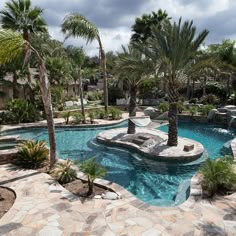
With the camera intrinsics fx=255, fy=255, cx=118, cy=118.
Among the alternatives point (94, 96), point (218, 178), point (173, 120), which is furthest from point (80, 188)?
point (94, 96)

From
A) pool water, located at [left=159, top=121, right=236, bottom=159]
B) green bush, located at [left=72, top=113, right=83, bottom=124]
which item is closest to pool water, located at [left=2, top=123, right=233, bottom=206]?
pool water, located at [left=159, top=121, right=236, bottom=159]

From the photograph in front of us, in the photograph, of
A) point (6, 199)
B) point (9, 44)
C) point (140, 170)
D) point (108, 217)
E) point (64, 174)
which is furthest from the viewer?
point (140, 170)

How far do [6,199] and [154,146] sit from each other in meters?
7.38

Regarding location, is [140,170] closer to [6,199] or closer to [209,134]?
[6,199]

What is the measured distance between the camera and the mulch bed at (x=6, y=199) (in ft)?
20.7

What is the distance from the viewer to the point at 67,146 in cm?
1398

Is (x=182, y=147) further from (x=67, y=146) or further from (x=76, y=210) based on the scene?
(x=76, y=210)

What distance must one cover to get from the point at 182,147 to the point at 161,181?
346 centimetres

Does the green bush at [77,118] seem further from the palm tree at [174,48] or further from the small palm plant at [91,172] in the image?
the small palm plant at [91,172]

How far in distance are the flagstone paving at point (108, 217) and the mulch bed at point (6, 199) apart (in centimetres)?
14

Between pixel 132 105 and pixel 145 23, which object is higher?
pixel 145 23

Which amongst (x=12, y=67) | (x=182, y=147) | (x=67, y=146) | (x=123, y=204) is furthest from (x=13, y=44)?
(x=12, y=67)

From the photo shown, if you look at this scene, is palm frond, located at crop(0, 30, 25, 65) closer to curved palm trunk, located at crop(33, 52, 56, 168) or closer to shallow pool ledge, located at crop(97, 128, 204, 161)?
curved palm trunk, located at crop(33, 52, 56, 168)

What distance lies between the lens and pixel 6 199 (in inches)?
271
